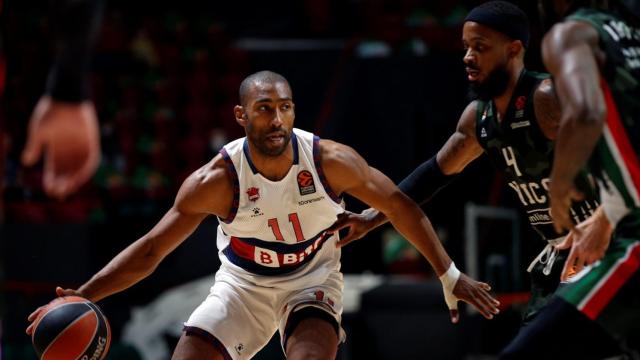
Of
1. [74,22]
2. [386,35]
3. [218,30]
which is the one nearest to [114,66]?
[218,30]

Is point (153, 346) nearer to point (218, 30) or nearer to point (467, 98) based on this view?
point (467, 98)

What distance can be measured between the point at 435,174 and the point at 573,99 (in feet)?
7.09

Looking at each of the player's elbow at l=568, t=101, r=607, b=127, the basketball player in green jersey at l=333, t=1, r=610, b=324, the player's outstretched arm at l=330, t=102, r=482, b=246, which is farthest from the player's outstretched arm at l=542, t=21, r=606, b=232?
the player's outstretched arm at l=330, t=102, r=482, b=246

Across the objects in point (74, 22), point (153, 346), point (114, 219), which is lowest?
point (153, 346)

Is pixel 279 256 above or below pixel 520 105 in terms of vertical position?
below

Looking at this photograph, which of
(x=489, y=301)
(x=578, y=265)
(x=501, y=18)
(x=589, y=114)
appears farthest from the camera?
(x=489, y=301)

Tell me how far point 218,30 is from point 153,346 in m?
7.88

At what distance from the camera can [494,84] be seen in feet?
16.5

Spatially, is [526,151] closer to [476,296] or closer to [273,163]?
[476,296]

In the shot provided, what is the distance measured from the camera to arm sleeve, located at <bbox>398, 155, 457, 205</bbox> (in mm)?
5723

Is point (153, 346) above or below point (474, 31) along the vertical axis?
below

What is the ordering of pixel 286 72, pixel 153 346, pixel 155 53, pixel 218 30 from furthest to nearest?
pixel 218 30 → pixel 155 53 → pixel 286 72 → pixel 153 346

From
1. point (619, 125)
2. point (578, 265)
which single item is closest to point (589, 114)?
point (619, 125)

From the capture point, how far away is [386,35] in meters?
14.2
